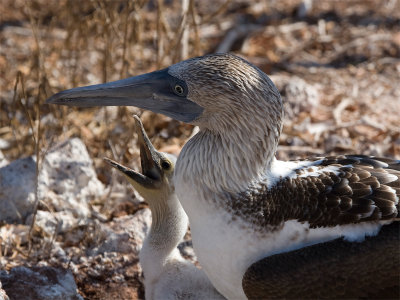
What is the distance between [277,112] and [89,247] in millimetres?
1952

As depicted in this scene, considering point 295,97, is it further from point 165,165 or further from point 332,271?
point 332,271

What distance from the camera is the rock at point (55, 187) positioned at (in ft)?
15.5

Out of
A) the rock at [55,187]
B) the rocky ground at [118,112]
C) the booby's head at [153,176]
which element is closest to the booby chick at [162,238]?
the booby's head at [153,176]

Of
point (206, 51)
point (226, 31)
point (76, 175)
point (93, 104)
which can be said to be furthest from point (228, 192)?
point (226, 31)

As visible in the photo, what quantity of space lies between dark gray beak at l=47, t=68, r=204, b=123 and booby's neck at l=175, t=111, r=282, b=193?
0.56ft

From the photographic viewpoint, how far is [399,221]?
10.9ft

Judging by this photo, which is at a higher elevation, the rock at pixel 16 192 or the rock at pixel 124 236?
the rock at pixel 16 192

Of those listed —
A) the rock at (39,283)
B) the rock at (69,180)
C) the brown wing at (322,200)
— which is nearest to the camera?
the brown wing at (322,200)

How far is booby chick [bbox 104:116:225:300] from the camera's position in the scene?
4.01 meters

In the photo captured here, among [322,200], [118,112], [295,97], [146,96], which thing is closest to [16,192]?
[118,112]

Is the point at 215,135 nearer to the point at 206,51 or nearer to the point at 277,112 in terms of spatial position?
the point at 277,112

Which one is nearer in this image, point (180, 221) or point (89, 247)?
point (180, 221)

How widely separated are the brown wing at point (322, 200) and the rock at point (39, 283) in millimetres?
1332

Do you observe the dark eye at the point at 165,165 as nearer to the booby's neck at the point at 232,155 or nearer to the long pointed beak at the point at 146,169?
the long pointed beak at the point at 146,169
